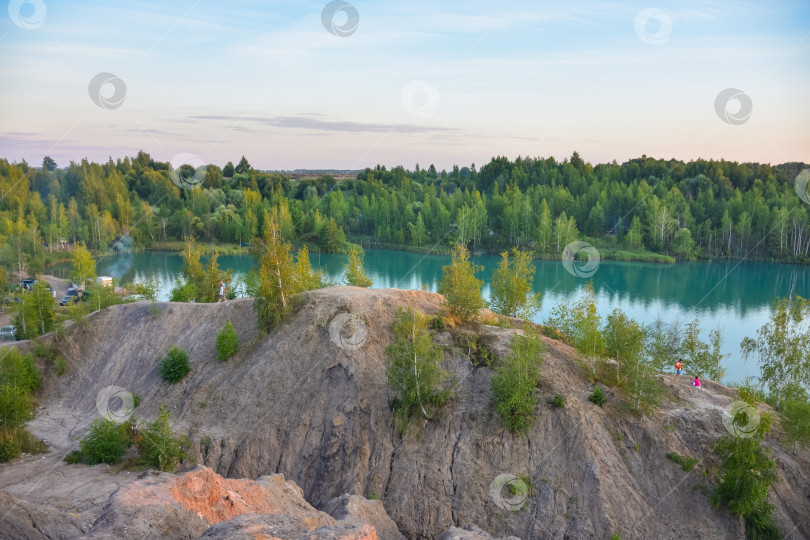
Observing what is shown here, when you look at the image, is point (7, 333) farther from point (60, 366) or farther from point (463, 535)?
point (463, 535)

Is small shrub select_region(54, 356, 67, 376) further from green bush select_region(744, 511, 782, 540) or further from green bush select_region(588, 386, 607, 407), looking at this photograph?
green bush select_region(744, 511, 782, 540)

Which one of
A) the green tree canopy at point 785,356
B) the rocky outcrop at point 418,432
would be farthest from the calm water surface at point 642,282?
the rocky outcrop at point 418,432

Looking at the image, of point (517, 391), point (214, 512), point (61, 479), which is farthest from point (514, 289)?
point (61, 479)

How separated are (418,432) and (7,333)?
36425 mm

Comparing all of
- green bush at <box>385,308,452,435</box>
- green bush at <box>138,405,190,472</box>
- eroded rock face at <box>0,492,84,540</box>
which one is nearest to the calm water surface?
green bush at <box>385,308,452,435</box>

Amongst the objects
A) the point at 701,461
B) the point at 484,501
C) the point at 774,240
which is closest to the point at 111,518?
the point at 484,501

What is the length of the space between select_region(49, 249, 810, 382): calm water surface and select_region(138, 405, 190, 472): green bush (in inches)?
1418

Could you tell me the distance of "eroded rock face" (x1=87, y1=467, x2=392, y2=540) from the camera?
14172 millimetres

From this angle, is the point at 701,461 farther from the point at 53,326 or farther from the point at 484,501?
A: the point at 53,326

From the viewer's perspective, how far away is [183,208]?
4648 inches

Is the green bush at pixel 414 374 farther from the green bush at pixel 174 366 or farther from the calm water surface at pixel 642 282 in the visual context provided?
the calm water surface at pixel 642 282

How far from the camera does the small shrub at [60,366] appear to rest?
3503cm

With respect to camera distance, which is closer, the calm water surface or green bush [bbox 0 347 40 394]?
green bush [bbox 0 347 40 394]

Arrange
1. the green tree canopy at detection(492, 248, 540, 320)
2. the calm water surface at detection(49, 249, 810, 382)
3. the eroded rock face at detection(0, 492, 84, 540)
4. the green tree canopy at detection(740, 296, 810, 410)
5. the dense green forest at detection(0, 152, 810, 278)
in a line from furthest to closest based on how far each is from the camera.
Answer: the dense green forest at detection(0, 152, 810, 278) → the calm water surface at detection(49, 249, 810, 382) → the green tree canopy at detection(492, 248, 540, 320) → the green tree canopy at detection(740, 296, 810, 410) → the eroded rock face at detection(0, 492, 84, 540)
